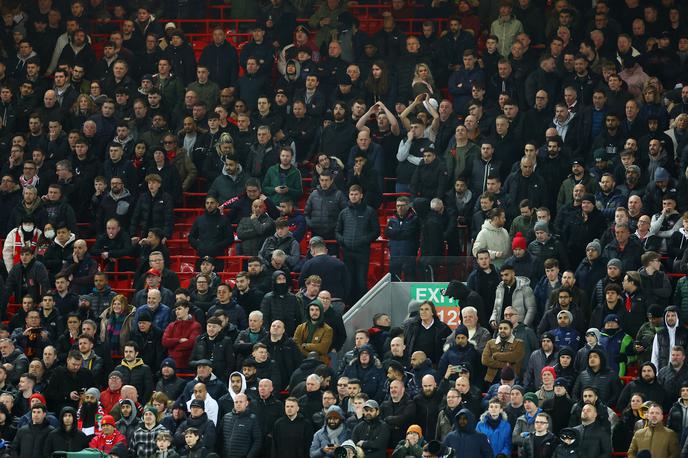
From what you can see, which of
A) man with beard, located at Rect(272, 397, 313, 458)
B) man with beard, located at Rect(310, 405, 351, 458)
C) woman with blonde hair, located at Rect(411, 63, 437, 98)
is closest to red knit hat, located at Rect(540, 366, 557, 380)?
man with beard, located at Rect(310, 405, 351, 458)

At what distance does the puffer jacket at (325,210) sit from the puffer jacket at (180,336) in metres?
2.87

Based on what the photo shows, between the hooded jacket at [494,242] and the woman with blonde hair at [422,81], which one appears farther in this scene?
the woman with blonde hair at [422,81]

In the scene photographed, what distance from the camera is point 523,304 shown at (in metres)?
23.2

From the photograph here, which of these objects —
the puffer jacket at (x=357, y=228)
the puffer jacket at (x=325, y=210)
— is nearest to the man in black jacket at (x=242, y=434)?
the puffer jacket at (x=357, y=228)

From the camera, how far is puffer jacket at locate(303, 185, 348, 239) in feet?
84.3

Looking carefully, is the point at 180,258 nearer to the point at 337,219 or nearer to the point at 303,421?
the point at 337,219

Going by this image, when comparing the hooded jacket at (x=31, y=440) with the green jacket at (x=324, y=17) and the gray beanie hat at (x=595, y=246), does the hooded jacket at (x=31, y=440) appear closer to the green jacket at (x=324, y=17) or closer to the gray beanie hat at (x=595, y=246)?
the gray beanie hat at (x=595, y=246)

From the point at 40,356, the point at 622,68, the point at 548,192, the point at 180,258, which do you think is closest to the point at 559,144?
the point at 548,192

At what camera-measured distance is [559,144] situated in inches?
1010

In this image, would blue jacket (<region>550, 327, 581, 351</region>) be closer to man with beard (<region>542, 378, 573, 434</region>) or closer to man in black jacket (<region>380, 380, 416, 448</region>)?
man with beard (<region>542, 378, 573, 434</region>)

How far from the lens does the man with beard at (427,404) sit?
2162 cm

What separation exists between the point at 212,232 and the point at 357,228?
7.00 ft

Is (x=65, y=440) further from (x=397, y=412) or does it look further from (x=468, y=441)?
(x=468, y=441)

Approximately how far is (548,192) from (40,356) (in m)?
7.18
